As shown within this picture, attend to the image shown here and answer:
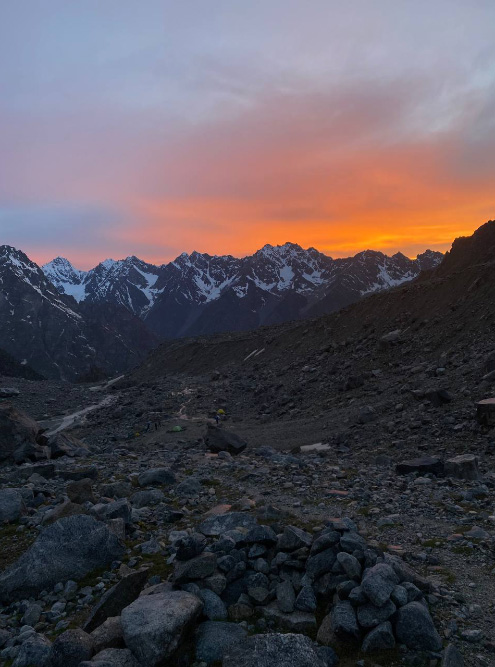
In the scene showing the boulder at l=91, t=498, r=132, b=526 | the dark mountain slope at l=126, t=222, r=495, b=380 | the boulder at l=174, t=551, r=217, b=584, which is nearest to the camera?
the boulder at l=174, t=551, r=217, b=584

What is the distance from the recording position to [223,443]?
25.5 metres

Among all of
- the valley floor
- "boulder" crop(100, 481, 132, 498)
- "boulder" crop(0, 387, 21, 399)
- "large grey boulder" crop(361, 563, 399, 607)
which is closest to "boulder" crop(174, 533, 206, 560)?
the valley floor

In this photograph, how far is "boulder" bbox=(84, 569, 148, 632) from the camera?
8.13m

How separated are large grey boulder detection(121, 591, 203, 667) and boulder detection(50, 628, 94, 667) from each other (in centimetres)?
57

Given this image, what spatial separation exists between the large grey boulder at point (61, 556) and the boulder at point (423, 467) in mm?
10777

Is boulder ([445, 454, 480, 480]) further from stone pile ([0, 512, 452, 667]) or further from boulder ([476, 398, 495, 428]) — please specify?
stone pile ([0, 512, 452, 667])

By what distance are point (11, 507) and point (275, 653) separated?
9.62 meters

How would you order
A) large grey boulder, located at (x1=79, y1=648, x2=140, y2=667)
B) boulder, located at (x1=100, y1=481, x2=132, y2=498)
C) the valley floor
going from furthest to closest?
boulder, located at (x1=100, y1=481, x2=132, y2=498) < the valley floor < large grey boulder, located at (x1=79, y1=648, x2=140, y2=667)

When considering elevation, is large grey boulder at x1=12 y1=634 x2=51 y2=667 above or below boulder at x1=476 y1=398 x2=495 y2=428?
above

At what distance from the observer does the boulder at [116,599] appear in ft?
26.7

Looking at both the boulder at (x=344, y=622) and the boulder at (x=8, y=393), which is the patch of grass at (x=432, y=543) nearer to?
the boulder at (x=344, y=622)

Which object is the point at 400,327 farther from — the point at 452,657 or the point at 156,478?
the point at 452,657

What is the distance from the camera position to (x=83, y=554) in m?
10.5

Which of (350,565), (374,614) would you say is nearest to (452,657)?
(374,614)
